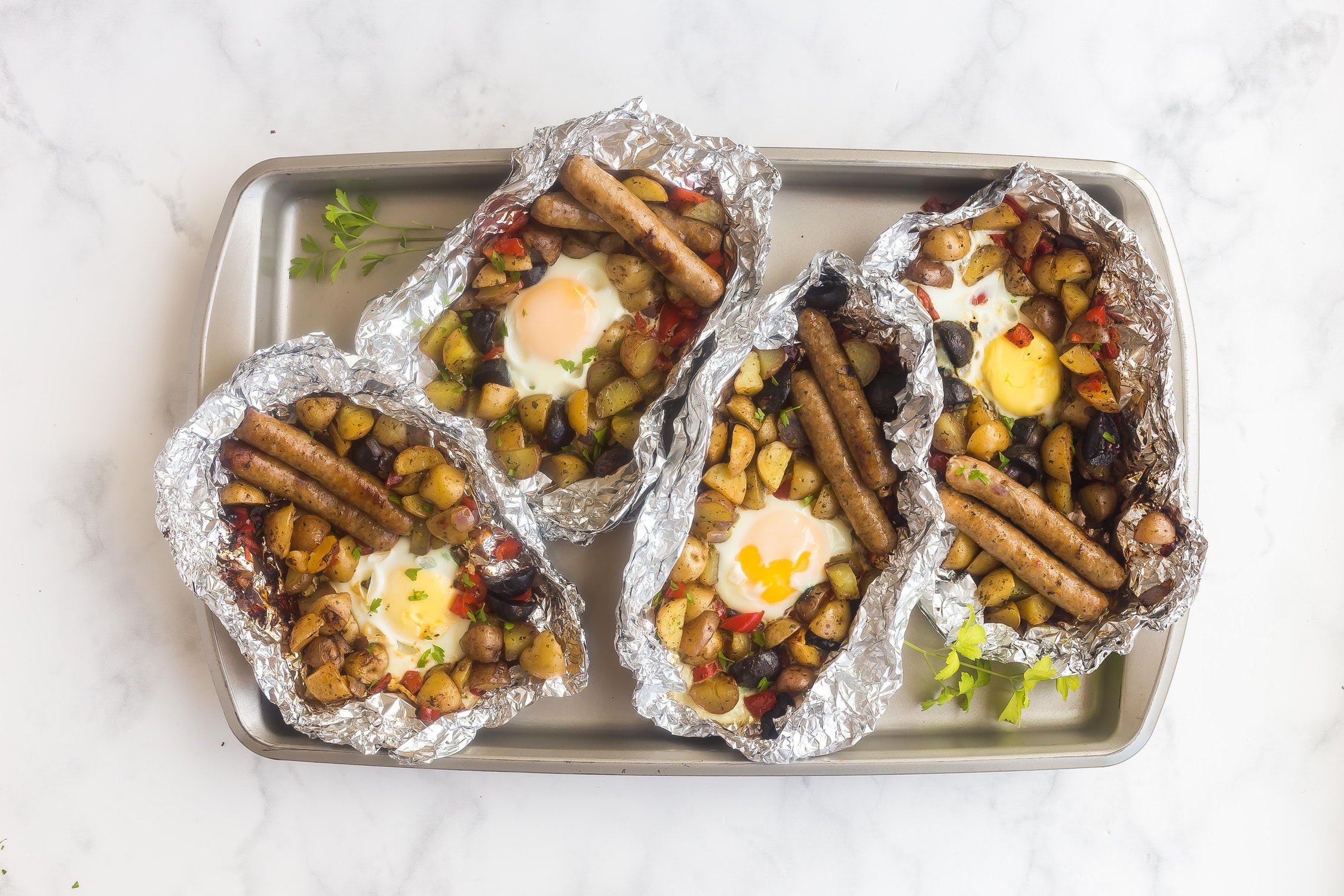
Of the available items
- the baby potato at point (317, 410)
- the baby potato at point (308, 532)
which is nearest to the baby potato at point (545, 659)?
the baby potato at point (308, 532)

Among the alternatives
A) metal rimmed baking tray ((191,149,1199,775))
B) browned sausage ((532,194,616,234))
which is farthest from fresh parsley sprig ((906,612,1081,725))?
browned sausage ((532,194,616,234))

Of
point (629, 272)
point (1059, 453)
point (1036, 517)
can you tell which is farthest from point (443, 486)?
point (1059, 453)

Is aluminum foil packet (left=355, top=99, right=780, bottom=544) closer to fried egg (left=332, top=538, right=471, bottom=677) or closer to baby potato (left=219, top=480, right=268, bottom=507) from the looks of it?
fried egg (left=332, top=538, right=471, bottom=677)

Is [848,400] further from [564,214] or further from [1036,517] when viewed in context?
[564,214]

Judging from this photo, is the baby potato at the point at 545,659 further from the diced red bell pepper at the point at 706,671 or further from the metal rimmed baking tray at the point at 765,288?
the diced red bell pepper at the point at 706,671

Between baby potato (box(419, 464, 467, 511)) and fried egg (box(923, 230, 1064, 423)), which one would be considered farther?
fried egg (box(923, 230, 1064, 423))

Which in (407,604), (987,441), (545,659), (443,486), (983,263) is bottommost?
(545,659)

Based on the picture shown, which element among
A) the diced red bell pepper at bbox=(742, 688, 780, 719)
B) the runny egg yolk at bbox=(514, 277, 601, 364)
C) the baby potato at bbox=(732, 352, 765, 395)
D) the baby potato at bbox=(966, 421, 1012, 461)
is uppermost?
the runny egg yolk at bbox=(514, 277, 601, 364)
